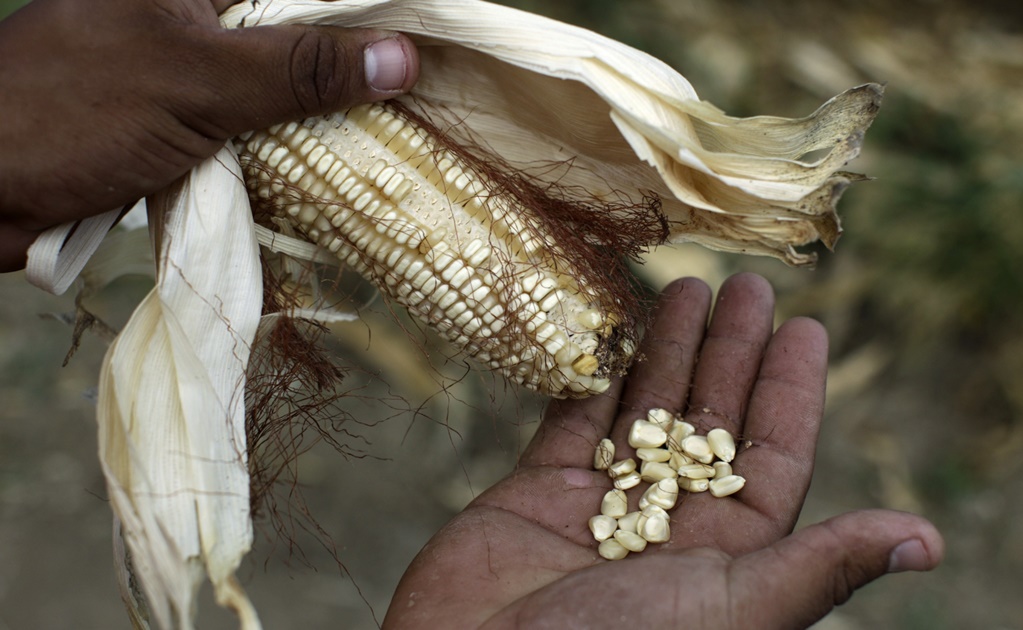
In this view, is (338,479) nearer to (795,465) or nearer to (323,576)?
(323,576)

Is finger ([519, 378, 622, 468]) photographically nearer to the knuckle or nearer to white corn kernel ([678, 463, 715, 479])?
white corn kernel ([678, 463, 715, 479])

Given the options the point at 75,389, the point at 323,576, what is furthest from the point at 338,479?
the point at 75,389

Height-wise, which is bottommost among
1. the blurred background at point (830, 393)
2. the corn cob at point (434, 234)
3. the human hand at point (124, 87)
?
the blurred background at point (830, 393)

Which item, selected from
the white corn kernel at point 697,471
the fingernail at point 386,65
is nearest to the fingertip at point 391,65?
the fingernail at point 386,65

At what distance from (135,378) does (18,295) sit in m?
2.55

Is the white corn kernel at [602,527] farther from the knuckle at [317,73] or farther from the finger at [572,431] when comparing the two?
the knuckle at [317,73]

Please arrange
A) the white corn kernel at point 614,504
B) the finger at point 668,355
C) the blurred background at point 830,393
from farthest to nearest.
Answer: the blurred background at point 830,393 < the finger at point 668,355 < the white corn kernel at point 614,504

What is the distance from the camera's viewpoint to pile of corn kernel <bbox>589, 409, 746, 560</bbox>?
5.12 feet

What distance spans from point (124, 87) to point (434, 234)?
65 centimetres

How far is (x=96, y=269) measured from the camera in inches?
72.9

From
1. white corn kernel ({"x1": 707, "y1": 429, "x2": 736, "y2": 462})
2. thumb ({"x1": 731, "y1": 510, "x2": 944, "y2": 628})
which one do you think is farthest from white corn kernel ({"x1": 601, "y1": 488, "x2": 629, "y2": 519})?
thumb ({"x1": 731, "y1": 510, "x2": 944, "y2": 628})

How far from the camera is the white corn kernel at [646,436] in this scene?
1.74 m

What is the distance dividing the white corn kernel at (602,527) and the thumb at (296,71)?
104 cm

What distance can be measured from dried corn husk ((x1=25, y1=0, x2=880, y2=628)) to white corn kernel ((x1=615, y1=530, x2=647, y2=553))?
718 mm
